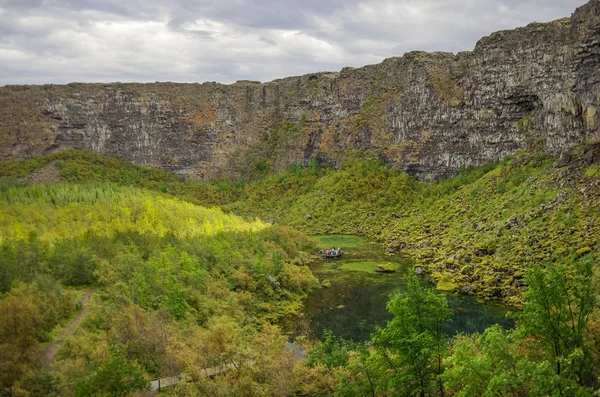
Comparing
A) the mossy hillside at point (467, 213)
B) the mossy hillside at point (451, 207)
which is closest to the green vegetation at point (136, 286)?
the mossy hillside at point (467, 213)

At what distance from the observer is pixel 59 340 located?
76.4 feet

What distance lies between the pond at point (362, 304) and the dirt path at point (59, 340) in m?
12.8

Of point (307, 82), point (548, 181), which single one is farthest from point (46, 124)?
point (548, 181)

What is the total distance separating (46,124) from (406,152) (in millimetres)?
53332

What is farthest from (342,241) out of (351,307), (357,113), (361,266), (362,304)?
(357,113)

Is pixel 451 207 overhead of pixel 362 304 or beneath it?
overhead

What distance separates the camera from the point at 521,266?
3834cm

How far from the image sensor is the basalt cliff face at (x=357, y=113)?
5231 cm

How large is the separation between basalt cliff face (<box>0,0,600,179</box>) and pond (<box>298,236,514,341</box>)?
64.2 feet

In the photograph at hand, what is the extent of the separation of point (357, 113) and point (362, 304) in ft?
144

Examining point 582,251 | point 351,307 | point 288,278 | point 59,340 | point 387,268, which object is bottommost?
point 351,307

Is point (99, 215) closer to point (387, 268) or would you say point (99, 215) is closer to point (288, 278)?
point (288, 278)

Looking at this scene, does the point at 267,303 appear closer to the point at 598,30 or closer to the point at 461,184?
the point at 461,184

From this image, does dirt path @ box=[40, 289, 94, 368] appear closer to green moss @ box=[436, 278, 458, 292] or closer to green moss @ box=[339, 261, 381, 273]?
green moss @ box=[436, 278, 458, 292]
